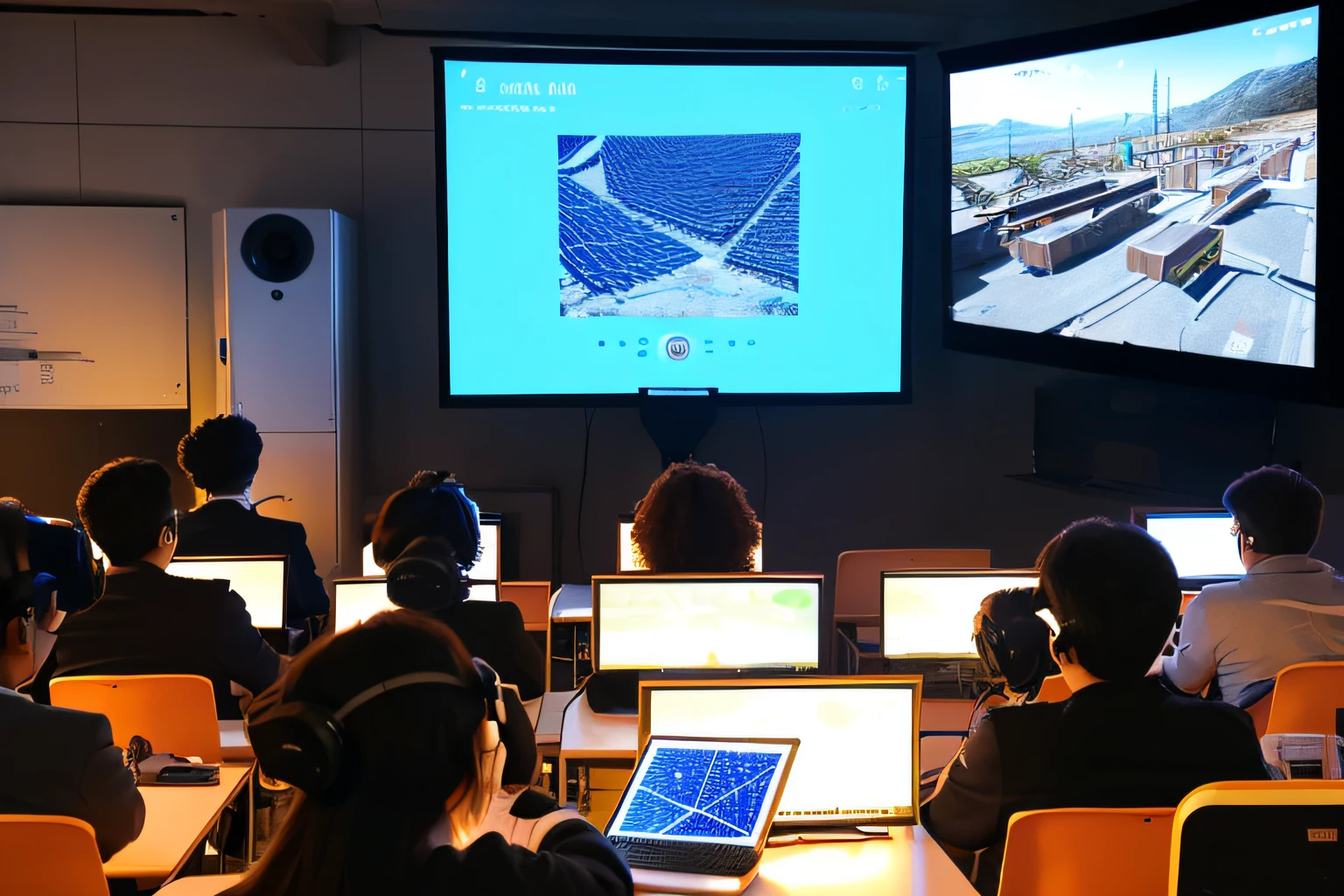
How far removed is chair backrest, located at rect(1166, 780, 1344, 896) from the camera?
149cm

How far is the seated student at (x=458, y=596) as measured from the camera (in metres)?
2.75

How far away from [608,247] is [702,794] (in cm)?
376

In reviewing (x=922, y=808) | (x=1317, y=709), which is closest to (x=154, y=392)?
(x=922, y=808)

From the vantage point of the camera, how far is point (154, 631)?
8.84 feet

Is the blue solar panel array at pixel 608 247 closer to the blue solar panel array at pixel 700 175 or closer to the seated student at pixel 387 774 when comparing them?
the blue solar panel array at pixel 700 175

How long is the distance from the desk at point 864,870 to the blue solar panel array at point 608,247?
3.69 meters

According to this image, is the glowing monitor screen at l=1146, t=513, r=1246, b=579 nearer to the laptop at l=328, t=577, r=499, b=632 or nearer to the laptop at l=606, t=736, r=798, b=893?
the laptop at l=606, t=736, r=798, b=893

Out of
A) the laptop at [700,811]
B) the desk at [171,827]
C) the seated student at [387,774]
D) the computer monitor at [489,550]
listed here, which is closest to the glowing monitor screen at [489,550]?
the computer monitor at [489,550]

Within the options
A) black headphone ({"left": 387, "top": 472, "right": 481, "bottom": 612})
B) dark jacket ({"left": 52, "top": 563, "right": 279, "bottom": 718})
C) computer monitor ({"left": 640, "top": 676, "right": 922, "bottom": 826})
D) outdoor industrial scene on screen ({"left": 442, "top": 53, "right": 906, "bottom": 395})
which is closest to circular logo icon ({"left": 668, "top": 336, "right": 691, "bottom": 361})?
outdoor industrial scene on screen ({"left": 442, "top": 53, "right": 906, "bottom": 395})

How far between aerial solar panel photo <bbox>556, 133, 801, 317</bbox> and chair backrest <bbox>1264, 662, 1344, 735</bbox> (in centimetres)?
318

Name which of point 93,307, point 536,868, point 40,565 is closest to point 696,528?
point 40,565

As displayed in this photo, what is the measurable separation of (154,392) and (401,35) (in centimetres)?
216

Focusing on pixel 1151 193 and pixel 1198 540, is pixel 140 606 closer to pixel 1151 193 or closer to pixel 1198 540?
pixel 1198 540

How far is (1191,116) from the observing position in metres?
3.99
